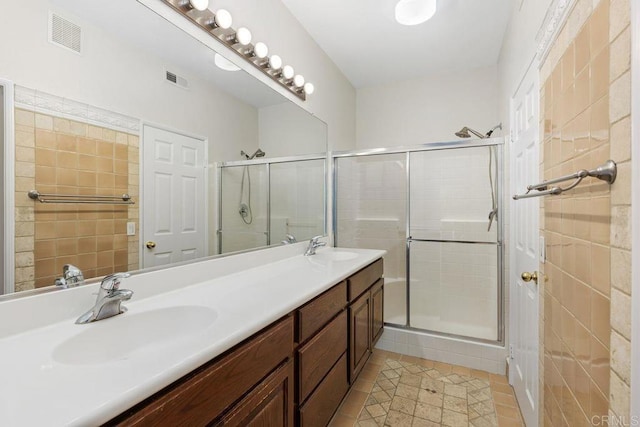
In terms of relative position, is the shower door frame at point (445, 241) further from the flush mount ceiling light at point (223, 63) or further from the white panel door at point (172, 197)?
the white panel door at point (172, 197)

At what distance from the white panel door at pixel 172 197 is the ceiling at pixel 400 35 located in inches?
55.0

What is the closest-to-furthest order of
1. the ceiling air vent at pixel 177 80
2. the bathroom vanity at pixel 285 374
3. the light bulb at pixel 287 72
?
the bathroom vanity at pixel 285 374
the ceiling air vent at pixel 177 80
the light bulb at pixel 287 72

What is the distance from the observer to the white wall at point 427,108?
281 cm

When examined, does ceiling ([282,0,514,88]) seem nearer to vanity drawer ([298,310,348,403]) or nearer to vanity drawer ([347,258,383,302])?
vanity drawer ([347,258,383,302])

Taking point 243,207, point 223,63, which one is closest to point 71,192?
point 243,207

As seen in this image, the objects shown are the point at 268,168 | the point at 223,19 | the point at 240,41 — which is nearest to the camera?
the point at 223,19

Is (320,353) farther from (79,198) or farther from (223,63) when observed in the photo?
(223,63)

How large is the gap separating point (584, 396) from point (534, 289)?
2.12ft

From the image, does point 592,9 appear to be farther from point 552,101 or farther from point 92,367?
point 92,367

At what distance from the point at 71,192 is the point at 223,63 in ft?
3.22

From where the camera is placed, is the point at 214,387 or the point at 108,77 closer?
the point at 214,387

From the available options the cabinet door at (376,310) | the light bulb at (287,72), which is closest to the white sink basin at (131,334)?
the cabinet door at (376,310)

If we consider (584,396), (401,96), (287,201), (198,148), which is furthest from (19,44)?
(401,96)

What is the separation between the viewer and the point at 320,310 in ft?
4.23
